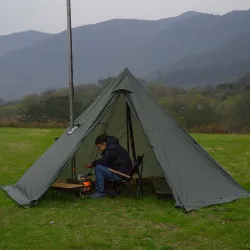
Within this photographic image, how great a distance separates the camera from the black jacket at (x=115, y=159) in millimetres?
7926

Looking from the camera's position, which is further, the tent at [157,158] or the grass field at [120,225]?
the tent at [157,158]

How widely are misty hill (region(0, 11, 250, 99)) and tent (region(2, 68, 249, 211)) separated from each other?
35.0 metres

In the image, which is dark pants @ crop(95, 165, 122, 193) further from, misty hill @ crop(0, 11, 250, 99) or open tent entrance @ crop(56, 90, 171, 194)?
misty hill @ crop(0, 11, 250, 99)

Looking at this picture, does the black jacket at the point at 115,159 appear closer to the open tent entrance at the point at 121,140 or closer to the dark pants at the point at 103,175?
the dark pants at the point at 103,175

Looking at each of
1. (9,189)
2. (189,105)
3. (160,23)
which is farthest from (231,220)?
(160,23)

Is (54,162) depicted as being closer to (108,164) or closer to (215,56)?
(108,164)

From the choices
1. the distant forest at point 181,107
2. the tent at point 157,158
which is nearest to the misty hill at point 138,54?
the distant forest at point 181,107

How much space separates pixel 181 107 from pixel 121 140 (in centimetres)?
2164

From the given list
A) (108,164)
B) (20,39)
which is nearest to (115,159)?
(108,164)

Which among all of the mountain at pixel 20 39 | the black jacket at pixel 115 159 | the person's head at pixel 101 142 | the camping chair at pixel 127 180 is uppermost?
the mountain at pixel 20 39

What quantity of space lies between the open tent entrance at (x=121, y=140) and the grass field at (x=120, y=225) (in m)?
1.57

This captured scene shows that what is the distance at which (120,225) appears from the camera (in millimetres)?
6156

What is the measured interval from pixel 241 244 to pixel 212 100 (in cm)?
2793

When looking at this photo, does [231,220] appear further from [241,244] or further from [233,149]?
[233,149]
